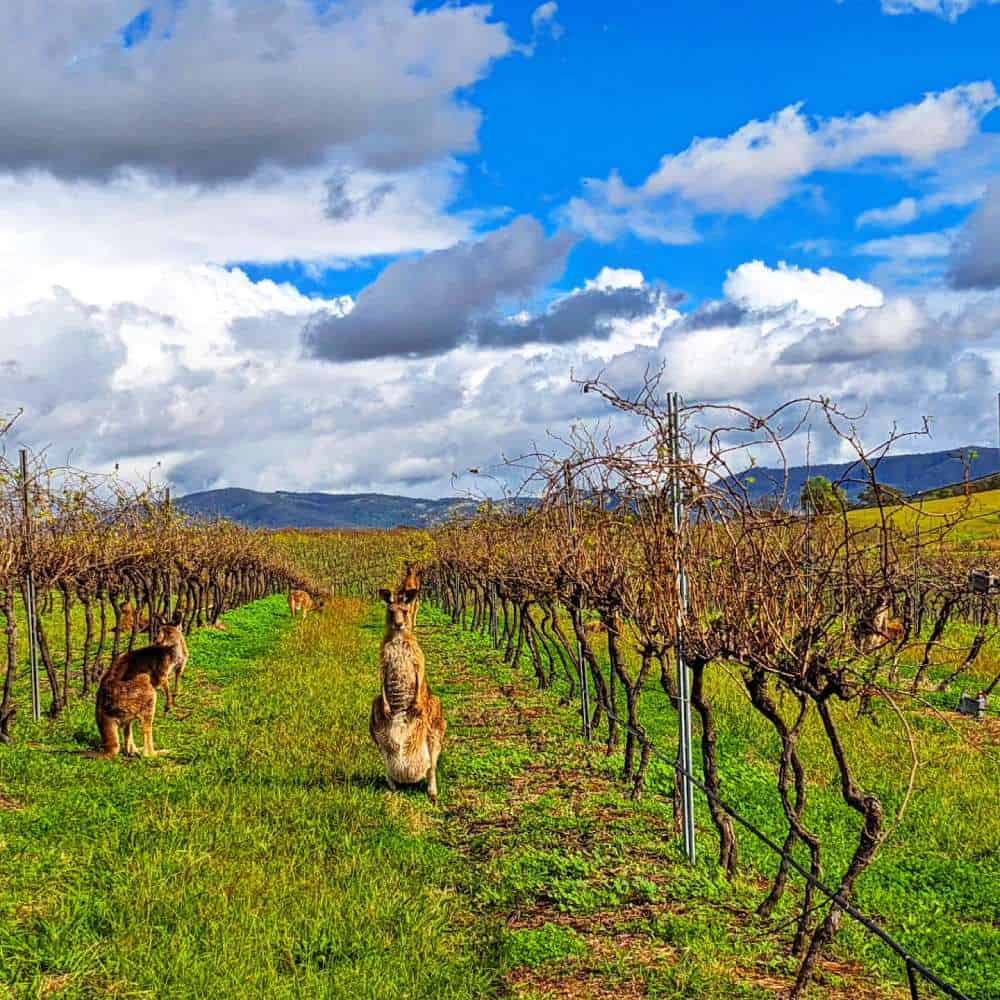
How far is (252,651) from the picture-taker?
25.1 meters

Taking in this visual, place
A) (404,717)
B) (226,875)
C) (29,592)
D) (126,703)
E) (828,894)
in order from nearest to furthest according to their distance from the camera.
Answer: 1. (828,894)
2. (226,875)
3. (404,717)
4. (126,703)
5. (29,592)

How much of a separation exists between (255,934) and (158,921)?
0.77 meters

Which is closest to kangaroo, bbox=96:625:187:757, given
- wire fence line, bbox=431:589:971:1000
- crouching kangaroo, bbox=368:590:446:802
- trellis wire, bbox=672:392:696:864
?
crouching kangaroo, bbox=368:590:446:802

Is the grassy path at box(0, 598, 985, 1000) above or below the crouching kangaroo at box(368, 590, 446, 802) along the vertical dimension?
below

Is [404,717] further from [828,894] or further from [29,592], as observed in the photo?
[29,592]

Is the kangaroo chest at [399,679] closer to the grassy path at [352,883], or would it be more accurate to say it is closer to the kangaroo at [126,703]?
the grassy path at [352,883]

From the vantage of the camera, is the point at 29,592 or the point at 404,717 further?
the point at 29,592

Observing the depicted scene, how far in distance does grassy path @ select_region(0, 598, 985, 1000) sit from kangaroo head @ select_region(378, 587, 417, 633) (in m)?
1.66

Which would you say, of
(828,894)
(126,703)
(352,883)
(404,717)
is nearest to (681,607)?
(828,894)

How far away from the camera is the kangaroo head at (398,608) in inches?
451

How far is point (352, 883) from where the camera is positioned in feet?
25.8

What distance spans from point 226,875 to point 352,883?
99cm

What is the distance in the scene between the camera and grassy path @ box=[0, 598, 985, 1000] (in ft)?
21.0

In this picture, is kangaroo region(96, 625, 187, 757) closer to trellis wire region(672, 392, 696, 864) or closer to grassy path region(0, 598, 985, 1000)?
grassy path region(0, 598, 985, 1000)
